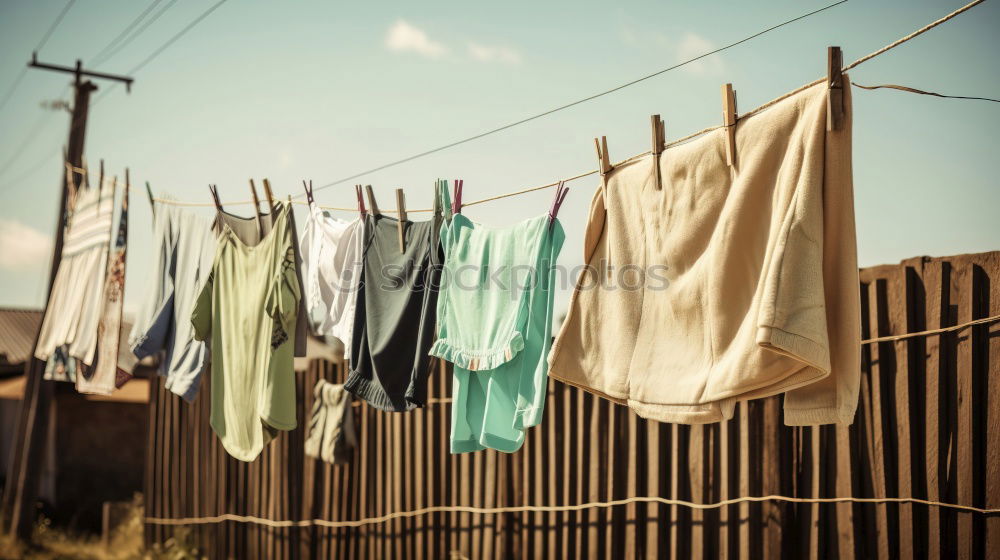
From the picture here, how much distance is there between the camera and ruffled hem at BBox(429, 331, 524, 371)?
332 centimetres

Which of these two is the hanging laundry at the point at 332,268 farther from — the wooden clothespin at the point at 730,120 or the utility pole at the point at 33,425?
the utility pole at the point at 33,425

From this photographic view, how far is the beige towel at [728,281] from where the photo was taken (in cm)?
234

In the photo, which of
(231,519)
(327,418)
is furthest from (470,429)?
(231,519)

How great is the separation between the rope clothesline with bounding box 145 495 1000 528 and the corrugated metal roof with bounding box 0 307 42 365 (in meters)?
7.33

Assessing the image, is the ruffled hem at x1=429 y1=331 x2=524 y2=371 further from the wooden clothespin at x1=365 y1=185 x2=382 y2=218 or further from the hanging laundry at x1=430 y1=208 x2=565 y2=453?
the wooden clothespin at x1=365 y1=185 x2=382 y2=218

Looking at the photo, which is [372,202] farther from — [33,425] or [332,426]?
[33,425]

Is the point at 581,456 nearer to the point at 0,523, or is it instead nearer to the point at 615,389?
the point at 615,389

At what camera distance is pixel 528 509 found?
16.6 feet

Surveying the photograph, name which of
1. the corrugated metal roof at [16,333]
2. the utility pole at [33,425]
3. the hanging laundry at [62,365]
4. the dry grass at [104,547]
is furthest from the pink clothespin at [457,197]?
the corrugated metal roof at [16,333]

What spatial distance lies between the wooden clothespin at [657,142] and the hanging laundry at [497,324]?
1.99 ft

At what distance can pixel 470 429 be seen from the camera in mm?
3561

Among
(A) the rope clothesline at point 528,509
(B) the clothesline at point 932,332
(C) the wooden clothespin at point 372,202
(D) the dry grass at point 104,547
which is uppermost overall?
(C) the wooden clothespin at point 372,202

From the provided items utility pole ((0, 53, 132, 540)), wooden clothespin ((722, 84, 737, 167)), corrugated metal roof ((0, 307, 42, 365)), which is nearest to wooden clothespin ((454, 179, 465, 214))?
wooden clothespin ((722, 84, 737, 167))

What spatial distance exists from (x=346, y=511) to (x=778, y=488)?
3474 mm
